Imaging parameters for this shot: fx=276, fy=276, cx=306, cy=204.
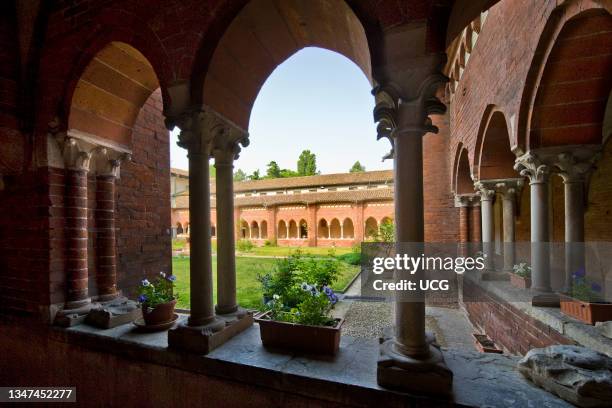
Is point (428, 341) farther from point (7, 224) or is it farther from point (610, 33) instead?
point (7, 224)

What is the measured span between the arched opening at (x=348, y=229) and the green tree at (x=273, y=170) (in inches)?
954

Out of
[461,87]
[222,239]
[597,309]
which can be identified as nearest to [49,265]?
[222,239]

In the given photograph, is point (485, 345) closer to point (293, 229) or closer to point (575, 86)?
point (575, 86)

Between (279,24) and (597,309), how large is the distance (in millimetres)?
4724

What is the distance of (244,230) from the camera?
98.8 feet

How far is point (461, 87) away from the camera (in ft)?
26.1

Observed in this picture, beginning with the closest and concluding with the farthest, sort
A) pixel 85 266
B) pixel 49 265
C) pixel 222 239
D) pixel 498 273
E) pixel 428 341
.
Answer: pixel 428 341, pixel 222 239, pixel 49 265, pixel 85 266, pixel 498 273

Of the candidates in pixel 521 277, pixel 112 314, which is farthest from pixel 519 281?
pixel 112 314

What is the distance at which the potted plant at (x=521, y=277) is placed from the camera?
5.33 metres

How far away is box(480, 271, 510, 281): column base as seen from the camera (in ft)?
20.6

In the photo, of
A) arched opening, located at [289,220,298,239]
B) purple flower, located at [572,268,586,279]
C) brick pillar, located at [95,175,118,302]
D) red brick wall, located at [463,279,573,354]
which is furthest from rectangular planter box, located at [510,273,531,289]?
arched opening, located at [289,220,298,239]

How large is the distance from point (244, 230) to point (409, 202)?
1152 inches

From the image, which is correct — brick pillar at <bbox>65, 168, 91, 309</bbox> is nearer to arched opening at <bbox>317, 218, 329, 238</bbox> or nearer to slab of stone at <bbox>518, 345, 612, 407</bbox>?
slab of stone at <bbox>518, 345, 612, 407</bbox>

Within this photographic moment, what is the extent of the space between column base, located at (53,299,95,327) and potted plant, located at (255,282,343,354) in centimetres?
228
